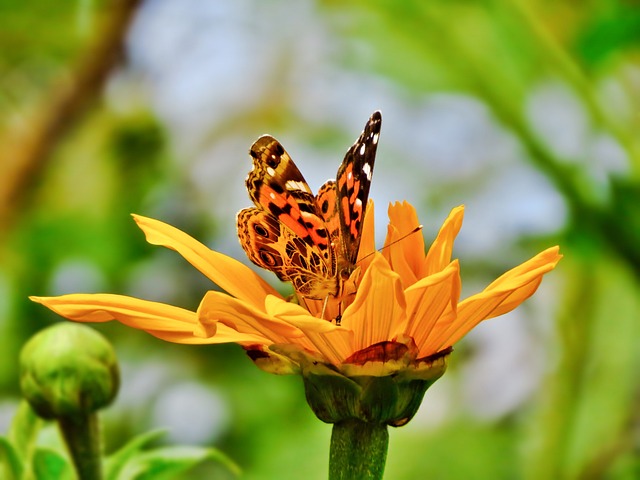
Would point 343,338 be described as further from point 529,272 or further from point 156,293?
point 156,293

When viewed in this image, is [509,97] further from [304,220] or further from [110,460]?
[110,460]

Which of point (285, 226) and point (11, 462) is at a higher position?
Answer: point (285, 226)

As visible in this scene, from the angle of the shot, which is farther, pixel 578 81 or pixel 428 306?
pixel 578 81

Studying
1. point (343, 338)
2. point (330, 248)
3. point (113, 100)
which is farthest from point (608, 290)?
point (113, 100)

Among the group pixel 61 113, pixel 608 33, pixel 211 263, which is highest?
pixel 61 113

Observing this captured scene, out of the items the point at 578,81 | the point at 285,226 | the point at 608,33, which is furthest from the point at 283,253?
the point at 578,81
